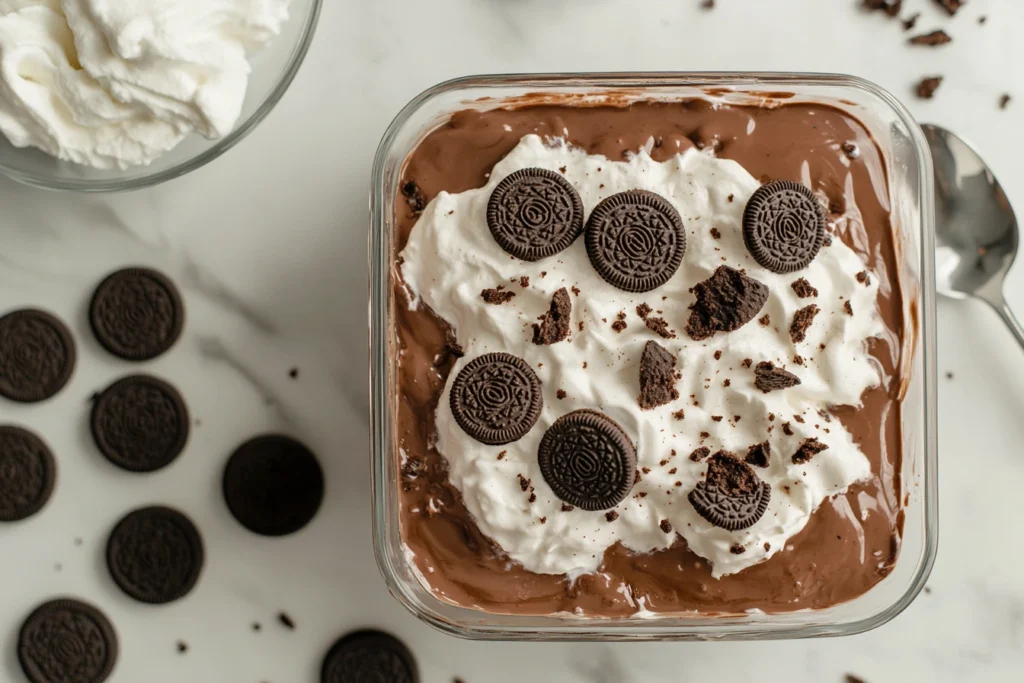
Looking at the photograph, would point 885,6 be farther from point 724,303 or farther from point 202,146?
point 202,146

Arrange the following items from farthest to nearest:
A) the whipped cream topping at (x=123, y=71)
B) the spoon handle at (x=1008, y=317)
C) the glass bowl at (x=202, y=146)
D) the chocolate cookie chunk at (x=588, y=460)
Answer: the spoon handle at (x=1008, y=317), the glass bowl at (x=202, y=146), the whipped cream topping at (x=123, y=71), the chocolate cookie chunk at (x=588, y=460)

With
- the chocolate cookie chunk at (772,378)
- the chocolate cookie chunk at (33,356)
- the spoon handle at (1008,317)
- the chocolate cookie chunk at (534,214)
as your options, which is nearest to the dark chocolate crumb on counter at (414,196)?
the chocolate cookie chunk at (534,214)

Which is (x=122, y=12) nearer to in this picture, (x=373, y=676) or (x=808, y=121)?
(x=808, y=121)

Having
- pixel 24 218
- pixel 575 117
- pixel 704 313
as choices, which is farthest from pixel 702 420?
pixel 24 218

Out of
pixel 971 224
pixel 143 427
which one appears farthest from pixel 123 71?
pixel 971 224

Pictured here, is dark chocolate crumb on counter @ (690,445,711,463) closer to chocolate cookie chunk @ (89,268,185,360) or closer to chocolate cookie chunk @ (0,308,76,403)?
chocolate cookie chunk @ (89,268,185,360)

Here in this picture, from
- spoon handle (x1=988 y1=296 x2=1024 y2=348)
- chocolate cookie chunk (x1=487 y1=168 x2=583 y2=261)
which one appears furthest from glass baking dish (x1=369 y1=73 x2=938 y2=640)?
spoon handle (x1=988 y1=296 x2=1024 y2=348)

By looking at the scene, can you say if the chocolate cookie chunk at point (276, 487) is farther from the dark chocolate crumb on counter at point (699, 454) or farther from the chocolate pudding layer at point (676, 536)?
the dark chocolate crumb on counter at point (699, 454)
